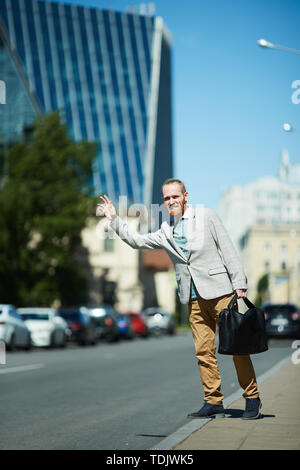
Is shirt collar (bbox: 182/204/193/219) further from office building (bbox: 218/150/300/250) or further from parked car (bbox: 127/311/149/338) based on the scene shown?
office building (bbox: 218/150/300/250)

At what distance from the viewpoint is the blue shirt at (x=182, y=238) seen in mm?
6934

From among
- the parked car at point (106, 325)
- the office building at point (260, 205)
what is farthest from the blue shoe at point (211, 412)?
the office building at point (260, 205)

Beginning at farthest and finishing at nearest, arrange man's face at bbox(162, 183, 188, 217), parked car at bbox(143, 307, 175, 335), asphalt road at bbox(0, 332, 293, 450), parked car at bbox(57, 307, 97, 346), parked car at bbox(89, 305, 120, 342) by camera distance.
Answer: parked car at bbox(143, 307, 175, 335) < parked car at bbox(89, 305, 120, 342) < parked car at bbox(57, 307, 97, 346) < asphalt road at bbox(0, 332, 293, 450) < man's face at bbox(162, 183, 188, 217)

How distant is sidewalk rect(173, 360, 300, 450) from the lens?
18.8 ft

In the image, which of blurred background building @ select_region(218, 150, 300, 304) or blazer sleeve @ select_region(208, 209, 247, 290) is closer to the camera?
Answer: blazer sleeve @ select_region(208, 209, 247, 290)

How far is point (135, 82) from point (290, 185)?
2281 cm

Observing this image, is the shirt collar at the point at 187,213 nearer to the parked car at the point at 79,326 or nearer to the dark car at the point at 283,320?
the parked car at the point at 79,326

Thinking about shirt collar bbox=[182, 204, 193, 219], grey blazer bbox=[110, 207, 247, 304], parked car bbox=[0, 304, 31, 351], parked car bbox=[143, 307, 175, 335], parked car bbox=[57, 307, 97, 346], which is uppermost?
shirt collar bbox=[182, 204, 193, 219]

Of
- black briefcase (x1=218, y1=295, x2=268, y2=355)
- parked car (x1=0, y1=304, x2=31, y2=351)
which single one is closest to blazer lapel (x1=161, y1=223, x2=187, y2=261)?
Answer: black briefcase (x1=218, y1=295, x2=268, y2=355)

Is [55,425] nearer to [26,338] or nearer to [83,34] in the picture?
[26,338]

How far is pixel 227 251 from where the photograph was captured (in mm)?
6820

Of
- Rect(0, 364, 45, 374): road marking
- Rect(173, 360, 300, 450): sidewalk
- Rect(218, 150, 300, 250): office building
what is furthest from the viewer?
Rect(218, 150, 300, 250): office building

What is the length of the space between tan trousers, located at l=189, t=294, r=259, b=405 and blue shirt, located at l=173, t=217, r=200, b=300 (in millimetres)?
62

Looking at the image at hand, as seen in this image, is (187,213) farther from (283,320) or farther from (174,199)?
(283,320)
